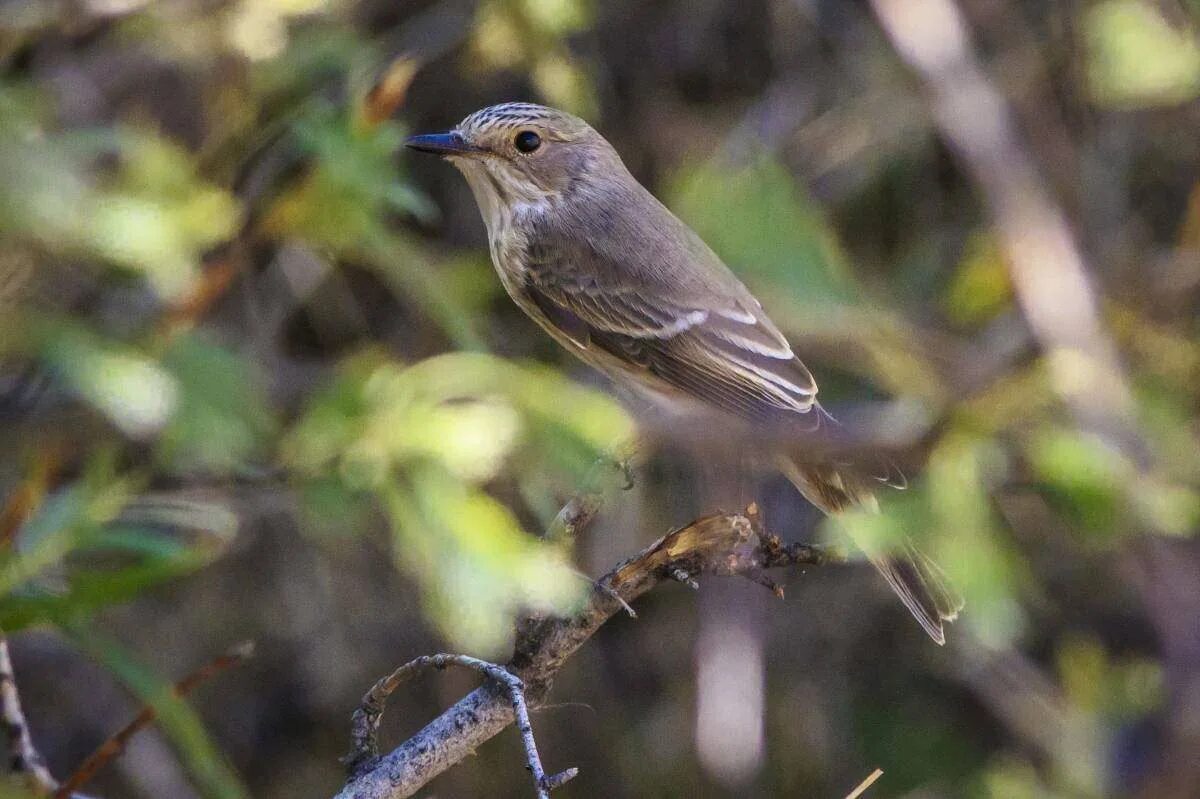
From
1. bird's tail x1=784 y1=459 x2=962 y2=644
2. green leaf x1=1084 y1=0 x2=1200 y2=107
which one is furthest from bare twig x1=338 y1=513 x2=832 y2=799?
green leaf x1=1084 y1=0 x2=1200 y2=107

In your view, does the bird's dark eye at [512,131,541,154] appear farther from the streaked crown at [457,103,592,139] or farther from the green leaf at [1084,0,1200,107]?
the green leaf at [1084,0,1200,107]

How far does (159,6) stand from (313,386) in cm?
111

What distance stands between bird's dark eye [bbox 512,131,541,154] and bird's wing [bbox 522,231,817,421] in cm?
32

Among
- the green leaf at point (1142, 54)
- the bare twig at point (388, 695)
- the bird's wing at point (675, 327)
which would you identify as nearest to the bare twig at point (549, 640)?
the bare twig at point (388, 695)

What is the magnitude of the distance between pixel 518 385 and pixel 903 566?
0.94 metres

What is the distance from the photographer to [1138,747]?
374 cm

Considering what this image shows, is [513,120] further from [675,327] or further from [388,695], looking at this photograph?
[388,695]

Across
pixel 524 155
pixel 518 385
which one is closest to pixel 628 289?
pixel 524 155

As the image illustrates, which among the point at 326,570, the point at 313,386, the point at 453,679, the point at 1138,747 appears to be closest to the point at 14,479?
the point at 313,386

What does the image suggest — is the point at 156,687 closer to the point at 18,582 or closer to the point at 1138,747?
the point at 18,582

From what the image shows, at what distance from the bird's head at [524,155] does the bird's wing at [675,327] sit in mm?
249

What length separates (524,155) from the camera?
3629mm

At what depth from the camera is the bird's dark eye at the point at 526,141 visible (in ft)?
11.8

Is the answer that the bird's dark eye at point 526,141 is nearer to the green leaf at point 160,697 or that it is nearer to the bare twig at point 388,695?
the green leaf at point 160,697
